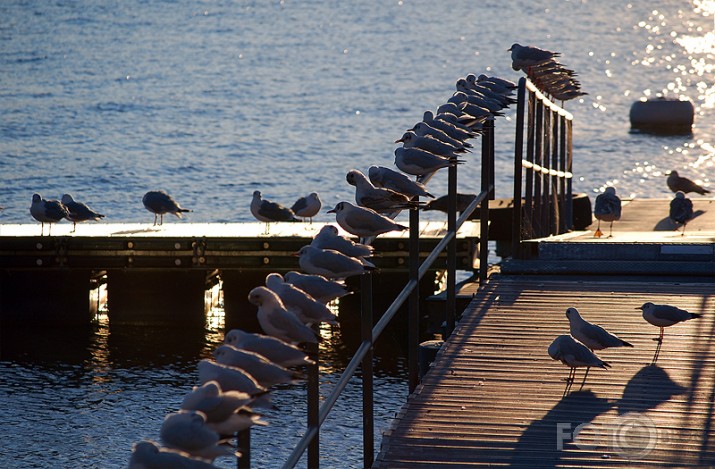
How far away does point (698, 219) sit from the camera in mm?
19203

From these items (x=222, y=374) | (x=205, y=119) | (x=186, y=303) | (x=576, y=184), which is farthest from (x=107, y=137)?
(x=222, y=374)

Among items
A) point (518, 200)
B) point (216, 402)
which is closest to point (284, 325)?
point (216, 402)

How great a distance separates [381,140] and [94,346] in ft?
71.3

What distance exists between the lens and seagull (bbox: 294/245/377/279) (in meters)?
5.38

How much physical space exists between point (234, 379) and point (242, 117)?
4008 centimetres

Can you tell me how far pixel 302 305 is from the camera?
4.97 meters

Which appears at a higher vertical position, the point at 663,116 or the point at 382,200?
the point at 663,116

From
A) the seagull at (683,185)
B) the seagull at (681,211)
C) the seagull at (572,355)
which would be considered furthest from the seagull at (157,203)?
the seagull at (572,355)

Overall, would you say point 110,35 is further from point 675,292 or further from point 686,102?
point 675,292

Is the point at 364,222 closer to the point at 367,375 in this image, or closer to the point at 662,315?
the point at 367,375

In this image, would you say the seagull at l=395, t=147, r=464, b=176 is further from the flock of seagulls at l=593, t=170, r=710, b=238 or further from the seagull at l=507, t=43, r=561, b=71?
the flock of seagulls at l=593, t=170, r=710, b=238

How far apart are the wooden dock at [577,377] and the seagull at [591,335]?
107 mm

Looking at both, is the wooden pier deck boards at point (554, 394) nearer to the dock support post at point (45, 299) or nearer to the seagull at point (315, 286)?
the seagull at point (315, 286)

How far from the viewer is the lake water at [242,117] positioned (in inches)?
605
